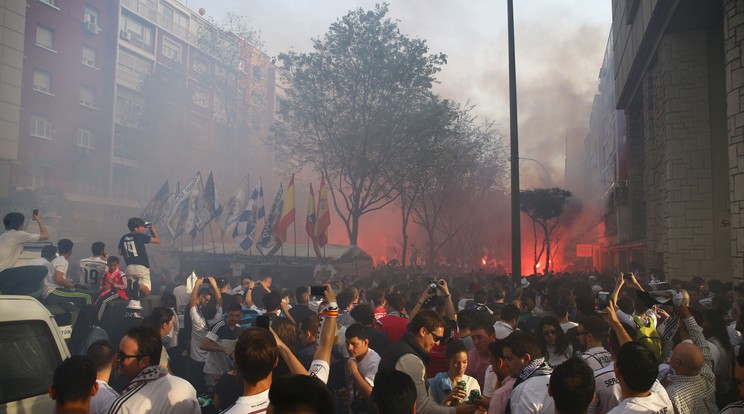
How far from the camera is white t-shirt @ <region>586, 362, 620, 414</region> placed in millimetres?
4336

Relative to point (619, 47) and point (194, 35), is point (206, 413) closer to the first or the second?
point (619, 47)

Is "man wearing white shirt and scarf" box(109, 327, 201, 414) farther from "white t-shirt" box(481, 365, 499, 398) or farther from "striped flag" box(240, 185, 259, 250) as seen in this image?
"striped flag" box(240, 185, 259, 250)

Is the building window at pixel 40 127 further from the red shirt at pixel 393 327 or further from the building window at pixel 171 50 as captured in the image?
the red shirt at pixel 393 327

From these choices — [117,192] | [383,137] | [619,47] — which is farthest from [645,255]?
[117,192]

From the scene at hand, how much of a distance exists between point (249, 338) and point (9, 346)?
1.88 meters

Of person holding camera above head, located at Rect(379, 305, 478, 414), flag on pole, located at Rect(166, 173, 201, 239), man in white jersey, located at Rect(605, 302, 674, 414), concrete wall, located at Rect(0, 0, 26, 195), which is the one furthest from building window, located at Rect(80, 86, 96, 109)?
man in white jersey, located at Rect(605, 302, 674, 414)

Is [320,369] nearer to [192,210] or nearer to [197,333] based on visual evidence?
[197,333]

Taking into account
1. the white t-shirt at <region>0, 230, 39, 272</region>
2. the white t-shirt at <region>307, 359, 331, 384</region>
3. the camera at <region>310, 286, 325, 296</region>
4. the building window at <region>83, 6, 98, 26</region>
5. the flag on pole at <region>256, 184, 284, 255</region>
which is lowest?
the white t-shirt at <region>307, 359, 331, 384</region>

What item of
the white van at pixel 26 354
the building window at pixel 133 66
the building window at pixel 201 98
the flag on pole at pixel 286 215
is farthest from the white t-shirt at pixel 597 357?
the building window at pixel 201 98

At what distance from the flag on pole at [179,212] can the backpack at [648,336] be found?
17.2 metres

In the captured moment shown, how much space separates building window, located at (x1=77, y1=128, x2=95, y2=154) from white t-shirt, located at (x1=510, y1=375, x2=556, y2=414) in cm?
3880

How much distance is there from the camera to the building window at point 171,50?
47969mm

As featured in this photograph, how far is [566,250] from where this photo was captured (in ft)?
201

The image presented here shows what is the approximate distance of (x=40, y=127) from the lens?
34375mm
